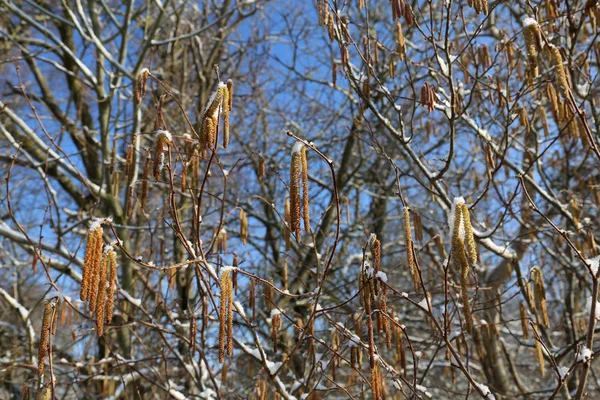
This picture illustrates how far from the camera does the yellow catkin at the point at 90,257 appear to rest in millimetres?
1369

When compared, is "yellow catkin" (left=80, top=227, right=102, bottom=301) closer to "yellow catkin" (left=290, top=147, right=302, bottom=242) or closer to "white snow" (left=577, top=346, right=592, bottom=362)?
"yellow catkin" (left=290, top=147, right=302, bottom=242)

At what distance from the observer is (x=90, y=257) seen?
54.9 inches

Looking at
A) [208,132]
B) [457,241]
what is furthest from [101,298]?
[457,241]

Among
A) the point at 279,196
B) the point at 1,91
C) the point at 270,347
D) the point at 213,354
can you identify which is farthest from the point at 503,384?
the point at 1,91

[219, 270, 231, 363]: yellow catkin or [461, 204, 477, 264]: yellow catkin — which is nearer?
[461, 204, 477, 264]: yellow catkin

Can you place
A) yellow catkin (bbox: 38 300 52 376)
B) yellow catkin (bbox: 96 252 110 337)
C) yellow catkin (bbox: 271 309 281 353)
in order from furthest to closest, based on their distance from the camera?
yellow catkin (bbox: 271 309 281 353), yellow catkin (bbox: 38 300 52 376), yellow catkin (bbox: 96 252 110 337)

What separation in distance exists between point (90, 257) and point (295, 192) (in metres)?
0.56

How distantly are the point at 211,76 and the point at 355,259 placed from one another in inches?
113

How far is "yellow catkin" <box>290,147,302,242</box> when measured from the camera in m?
1.37

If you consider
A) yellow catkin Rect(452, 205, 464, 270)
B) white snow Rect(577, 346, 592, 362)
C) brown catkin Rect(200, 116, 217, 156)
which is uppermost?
brown catkin Rect(200, 116, 217, 156)

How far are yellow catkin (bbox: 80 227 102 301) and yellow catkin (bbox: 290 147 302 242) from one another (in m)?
0.53

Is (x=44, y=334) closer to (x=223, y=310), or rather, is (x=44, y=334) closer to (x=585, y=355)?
(x=223, y=310)

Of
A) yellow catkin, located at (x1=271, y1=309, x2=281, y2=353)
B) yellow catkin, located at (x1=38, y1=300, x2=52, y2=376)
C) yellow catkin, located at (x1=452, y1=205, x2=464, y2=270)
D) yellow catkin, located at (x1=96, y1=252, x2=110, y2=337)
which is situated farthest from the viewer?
yellow catkin, located at (x1=271, y1=309, x2=281, y2=353)

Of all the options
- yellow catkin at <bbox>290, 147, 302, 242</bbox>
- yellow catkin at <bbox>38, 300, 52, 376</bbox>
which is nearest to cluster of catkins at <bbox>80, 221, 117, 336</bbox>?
yellow catkin at <bbox>38, 300, 52, 376</bbox>
